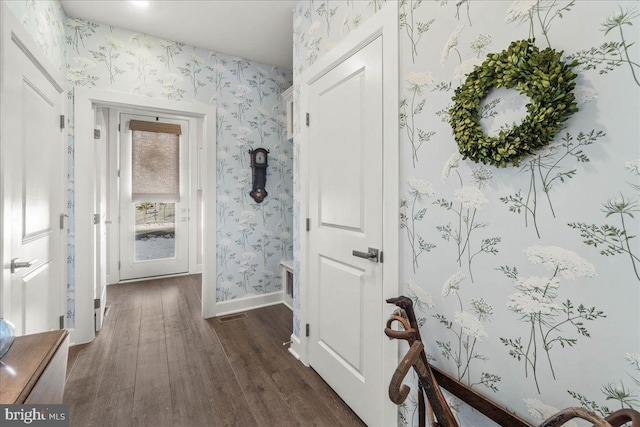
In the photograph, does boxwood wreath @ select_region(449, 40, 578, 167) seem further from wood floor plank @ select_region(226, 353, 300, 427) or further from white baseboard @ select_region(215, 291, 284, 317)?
white baseboard @ select_region(215, 291, 284, 317)

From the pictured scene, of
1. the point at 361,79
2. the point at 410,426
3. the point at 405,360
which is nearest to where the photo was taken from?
the point at 405,360

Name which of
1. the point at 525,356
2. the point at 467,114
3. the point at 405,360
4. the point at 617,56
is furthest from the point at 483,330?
the point at 617,56

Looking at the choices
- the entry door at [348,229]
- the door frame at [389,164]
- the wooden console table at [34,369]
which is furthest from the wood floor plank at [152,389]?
the door frame at [389,164]

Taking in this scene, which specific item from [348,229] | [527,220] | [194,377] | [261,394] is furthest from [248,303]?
[527,220]

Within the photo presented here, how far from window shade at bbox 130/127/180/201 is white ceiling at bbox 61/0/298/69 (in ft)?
6.67

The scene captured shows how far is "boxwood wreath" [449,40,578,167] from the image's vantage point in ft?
2.66

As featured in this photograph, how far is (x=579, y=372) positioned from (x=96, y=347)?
3.07 m

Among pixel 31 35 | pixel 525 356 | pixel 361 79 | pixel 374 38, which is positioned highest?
pixel 31 35

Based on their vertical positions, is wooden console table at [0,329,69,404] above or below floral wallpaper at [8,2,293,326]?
below

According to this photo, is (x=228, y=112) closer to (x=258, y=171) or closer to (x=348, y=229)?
(x=258, y=171)

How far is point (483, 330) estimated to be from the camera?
3.48 ft

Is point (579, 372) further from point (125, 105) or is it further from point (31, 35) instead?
point (125, 105)

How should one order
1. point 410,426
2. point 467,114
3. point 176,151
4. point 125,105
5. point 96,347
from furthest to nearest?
point 176,151, point 125,105, point 96,347, point 410,426, point 467,114

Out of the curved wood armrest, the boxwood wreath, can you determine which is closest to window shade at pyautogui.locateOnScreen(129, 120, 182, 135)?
the boxwood wreath
